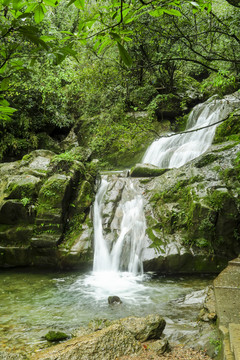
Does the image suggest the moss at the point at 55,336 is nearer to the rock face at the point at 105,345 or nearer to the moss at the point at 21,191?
the rock face at the point at 105,345

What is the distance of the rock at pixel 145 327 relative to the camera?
3609 mm

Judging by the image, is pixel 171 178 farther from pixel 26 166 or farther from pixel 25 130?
pixel 25 130

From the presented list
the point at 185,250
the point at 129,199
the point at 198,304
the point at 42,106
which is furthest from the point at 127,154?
the point at 198,304

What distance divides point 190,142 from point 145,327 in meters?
8.87

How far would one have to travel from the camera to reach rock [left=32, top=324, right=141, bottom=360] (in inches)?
118

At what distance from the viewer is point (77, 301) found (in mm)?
5707

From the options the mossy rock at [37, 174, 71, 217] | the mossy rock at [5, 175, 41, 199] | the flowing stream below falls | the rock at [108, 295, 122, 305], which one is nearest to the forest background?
the flowing stream below falls

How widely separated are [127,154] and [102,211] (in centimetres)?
507

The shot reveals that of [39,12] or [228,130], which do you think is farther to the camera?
[228,130]

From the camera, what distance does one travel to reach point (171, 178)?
884cm

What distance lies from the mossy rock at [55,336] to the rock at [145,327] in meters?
0.99

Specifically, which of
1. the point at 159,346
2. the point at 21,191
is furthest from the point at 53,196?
the point at 159,346

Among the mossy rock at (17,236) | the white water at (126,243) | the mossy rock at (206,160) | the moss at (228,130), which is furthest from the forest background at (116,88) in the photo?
the mossy rock at (17,236)

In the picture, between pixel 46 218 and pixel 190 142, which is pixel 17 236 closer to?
pixel 46 218
